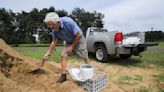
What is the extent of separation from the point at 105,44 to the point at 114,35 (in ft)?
2.00

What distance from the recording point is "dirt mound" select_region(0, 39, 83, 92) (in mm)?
3900

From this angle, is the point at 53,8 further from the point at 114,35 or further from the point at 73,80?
the point at 73,80

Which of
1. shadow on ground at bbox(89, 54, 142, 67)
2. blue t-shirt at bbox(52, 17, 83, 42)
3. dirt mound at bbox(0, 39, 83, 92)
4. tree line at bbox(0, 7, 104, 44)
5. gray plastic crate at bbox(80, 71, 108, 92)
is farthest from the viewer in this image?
tree line at bbox(0, 7, 104, 44)

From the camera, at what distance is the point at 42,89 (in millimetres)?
4148

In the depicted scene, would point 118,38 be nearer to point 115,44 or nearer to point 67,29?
point 115,44

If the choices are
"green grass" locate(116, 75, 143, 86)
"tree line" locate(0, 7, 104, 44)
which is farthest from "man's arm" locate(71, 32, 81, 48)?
"tree line" locate(0, 7, 104, 44)

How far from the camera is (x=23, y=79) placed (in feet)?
14.9

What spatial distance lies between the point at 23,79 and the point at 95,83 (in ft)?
4.90

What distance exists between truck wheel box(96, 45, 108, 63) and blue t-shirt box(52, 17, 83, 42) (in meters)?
4.50

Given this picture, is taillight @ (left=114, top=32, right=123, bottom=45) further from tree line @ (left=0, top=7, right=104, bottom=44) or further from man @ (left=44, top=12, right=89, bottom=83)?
tree line @ (left=0, top=7, right=104, bottom=44)

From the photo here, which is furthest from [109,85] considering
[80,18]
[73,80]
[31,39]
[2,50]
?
[80,18]

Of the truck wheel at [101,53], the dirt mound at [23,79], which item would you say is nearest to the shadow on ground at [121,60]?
the truck wheel at [101,53]

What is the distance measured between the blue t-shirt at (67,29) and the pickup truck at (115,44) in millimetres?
4040

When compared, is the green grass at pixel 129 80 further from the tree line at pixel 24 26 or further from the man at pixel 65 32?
the tree line at pixel 24 26
